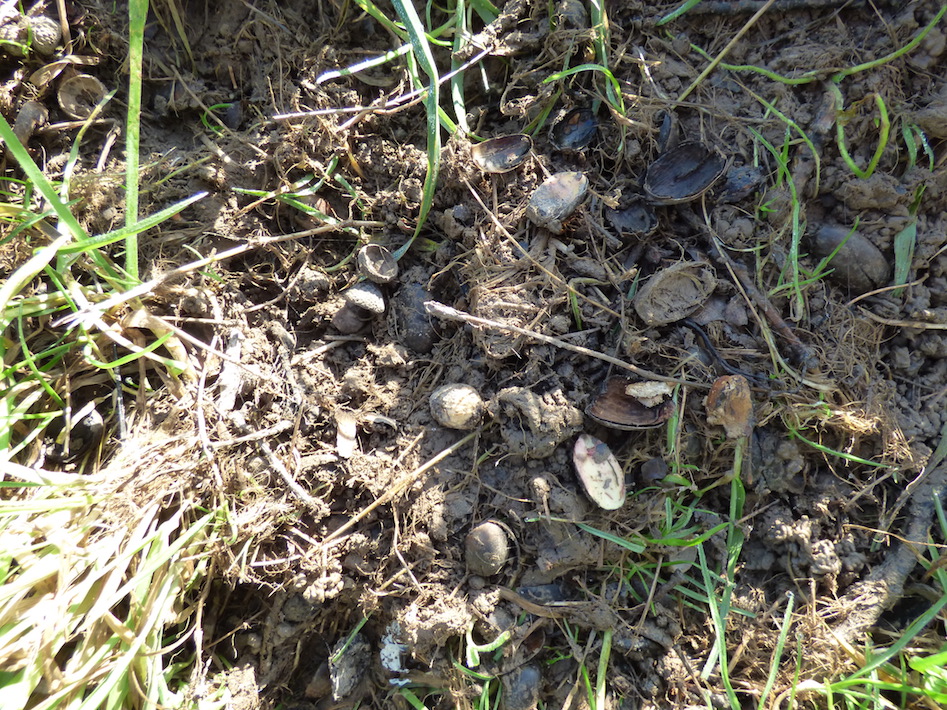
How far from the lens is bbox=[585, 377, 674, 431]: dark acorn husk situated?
4.43ft

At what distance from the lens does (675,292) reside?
142 centimetres

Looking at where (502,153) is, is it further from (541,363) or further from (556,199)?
(541,363)

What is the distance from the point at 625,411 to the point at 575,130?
77 cm

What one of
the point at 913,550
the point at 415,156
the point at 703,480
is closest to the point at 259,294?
the point at 415,156

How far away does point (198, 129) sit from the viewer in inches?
64.8

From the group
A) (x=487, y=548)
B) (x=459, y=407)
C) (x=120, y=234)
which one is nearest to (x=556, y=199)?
(x=459, y=407)

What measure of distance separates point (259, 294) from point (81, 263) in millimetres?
453

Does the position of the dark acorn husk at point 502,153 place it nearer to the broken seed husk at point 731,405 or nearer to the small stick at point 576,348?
the small stick at point 576,348

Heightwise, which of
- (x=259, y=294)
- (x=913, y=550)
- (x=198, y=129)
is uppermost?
(x=198, y=129)

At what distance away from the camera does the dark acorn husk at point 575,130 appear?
4.93 ft

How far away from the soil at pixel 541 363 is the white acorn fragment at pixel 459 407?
0.04 meters

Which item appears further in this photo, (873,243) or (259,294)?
(259,294)

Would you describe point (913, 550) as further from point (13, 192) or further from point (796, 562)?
point (13, 192)

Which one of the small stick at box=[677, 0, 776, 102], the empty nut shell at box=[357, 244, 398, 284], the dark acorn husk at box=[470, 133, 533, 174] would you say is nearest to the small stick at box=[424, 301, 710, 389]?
the empty nut shell at box=[357, 244, 398, 284]
